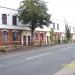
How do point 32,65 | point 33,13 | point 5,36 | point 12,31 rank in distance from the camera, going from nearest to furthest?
point 32,65 → point 5,36 → point 33,13 → point 12,31

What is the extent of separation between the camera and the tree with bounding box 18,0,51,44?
51.6m

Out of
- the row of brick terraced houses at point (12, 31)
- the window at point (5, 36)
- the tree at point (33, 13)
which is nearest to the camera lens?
the row of brick terraced houses at point (12, 31)

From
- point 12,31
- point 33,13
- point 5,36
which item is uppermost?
point 33,13

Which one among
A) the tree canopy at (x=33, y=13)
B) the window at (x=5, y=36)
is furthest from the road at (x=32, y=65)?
the tree canopy at (x=33, y=13)

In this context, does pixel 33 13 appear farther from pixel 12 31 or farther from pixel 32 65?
pixel 32 65

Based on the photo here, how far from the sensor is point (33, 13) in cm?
5156

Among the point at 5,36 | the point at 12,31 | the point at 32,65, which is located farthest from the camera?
the point at 12,31

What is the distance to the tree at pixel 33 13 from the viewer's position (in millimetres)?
51594

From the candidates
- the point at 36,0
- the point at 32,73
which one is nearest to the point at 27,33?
the point at 36,0

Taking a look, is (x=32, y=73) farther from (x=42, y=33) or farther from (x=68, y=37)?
(x=68, y=37)

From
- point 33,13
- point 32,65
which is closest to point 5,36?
point 33,13

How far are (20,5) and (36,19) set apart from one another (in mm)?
4543

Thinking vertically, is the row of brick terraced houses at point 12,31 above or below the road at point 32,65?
above

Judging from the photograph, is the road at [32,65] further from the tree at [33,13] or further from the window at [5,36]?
the tree at [33,13]
